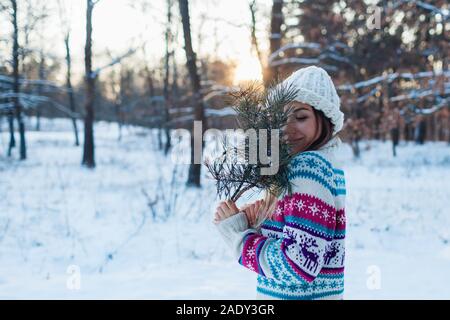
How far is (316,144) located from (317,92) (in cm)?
17

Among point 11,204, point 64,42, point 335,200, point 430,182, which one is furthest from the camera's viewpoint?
point 64,42

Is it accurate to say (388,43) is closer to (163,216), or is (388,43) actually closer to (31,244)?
(163,216)

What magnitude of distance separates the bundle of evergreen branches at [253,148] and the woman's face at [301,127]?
6 centimetres

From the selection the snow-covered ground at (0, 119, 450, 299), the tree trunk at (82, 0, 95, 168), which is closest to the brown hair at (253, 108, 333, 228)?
the snow-covered ground at (0, 119, 450, 299)

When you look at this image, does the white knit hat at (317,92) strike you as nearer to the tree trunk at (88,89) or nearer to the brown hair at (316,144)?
the brown hair at (316,144)

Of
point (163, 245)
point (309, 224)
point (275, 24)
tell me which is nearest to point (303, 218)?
point (309, 224)

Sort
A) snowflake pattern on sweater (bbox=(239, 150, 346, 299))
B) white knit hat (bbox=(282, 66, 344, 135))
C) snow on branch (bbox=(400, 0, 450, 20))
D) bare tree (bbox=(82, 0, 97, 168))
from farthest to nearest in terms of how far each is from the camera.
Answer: bare tree (bbox=(82, 0, 97, 168))
snow on branch (bbox=(400, 0, 450, 20))
white knit hat (bbox=(282, 66, 344, 135))
snowflake pattern on sweater (bbox=(239, 150, 346, 299))

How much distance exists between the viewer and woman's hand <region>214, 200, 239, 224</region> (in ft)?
4.76

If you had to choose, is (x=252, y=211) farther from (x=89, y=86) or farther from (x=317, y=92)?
(x=89, y=86)

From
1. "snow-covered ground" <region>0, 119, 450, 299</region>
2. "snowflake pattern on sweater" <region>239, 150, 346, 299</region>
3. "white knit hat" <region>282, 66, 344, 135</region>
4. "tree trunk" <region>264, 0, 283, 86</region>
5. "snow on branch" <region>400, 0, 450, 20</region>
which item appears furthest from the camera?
"tree trunk" <region>264, 0, 283, 86</region>

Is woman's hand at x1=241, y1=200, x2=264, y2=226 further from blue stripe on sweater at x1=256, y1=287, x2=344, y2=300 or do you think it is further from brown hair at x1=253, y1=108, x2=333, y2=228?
blue stripe on sweater at x1=256, y1=287, x2=344, y2=300

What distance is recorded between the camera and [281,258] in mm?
1301

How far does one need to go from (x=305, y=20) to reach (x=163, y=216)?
8673mm
